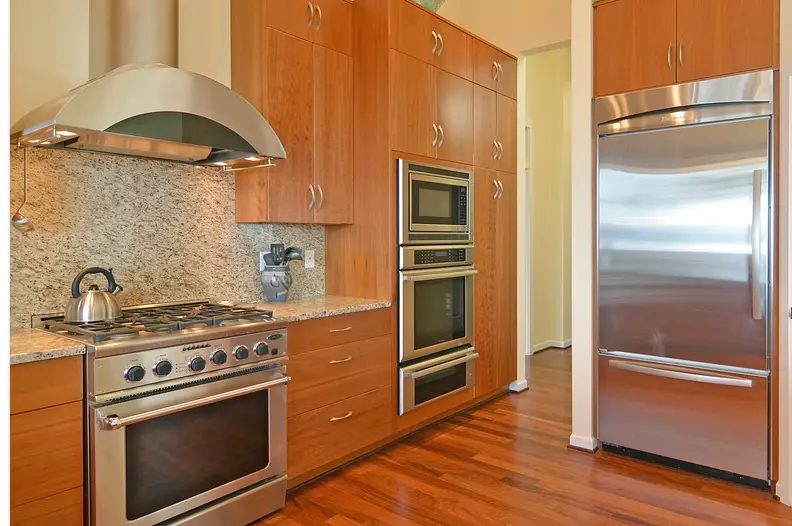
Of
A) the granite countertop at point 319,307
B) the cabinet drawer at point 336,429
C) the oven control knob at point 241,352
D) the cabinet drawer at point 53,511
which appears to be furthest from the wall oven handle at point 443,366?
the cabinet drawer at point 53,511

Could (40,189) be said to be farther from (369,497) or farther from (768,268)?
(768,268)

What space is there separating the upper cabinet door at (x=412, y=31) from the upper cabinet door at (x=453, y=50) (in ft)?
0.14

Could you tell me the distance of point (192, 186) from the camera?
9.42ft

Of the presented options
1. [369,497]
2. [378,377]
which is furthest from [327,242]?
[369,497]

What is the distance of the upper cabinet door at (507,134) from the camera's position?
4.23 meters

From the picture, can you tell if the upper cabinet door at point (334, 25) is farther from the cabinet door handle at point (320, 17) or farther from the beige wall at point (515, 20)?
the beige wall at point (515, 20)

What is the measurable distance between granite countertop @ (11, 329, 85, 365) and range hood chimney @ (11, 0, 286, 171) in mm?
738

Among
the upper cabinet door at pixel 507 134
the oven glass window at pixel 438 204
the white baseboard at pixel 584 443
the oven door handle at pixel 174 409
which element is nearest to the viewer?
the oven door handle at pixel 174 409

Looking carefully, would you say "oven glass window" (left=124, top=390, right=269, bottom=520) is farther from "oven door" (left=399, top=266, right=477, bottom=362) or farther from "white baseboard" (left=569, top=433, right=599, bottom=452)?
"white baseboard" (left=569, top=433, right=599, bottom=452)

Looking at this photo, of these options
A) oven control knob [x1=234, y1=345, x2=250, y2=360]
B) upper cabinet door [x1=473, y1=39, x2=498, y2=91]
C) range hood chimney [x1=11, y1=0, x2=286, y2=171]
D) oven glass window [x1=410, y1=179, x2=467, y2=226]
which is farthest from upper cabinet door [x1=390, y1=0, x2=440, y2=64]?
oven control knob [x1=234, y1=345, x2=250, y2=360]

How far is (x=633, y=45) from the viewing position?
3123mm

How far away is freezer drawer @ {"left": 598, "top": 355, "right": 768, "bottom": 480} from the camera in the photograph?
278cm

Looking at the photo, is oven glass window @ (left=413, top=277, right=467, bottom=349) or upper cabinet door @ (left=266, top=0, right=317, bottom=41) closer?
upper cabinet door @ (left=266, top=0, right=317, bottom=41)

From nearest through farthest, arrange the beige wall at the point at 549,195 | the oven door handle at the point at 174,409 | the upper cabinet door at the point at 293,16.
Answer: the oven door handle at the point at 174,409
the upper cabinet door at the point at 293,16
the beige wall at the point at 549,195
